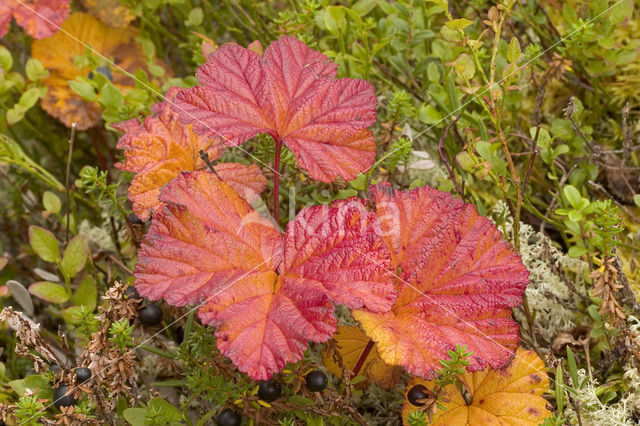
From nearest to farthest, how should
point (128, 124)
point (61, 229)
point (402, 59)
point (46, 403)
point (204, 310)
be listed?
1. point (204, 310)
2. point (46, 403)
3. point (128, 124)
4. point (402, 59)
5. point (61, 229)

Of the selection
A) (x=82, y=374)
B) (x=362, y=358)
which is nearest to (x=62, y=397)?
(x=82, y=374)

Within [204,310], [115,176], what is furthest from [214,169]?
[115,176]

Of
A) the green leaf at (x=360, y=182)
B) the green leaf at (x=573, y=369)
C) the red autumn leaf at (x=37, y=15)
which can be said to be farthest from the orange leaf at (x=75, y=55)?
the green leaf at (x=573, y=369)

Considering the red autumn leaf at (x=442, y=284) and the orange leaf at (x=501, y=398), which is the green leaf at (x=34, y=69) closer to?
the red autumn leaf at (x=442, y=284)

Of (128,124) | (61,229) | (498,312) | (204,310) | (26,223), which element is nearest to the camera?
(204,310)

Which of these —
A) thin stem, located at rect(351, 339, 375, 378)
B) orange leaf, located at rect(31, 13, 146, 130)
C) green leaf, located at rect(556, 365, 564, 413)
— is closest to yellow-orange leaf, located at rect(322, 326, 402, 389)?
thin stem, located at rect(351, 339, 375, 378)

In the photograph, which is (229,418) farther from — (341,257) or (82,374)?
(341,257)

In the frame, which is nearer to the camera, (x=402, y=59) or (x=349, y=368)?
(x=349, y=368)

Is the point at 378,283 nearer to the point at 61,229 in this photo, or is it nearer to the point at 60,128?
the point at 61,229
